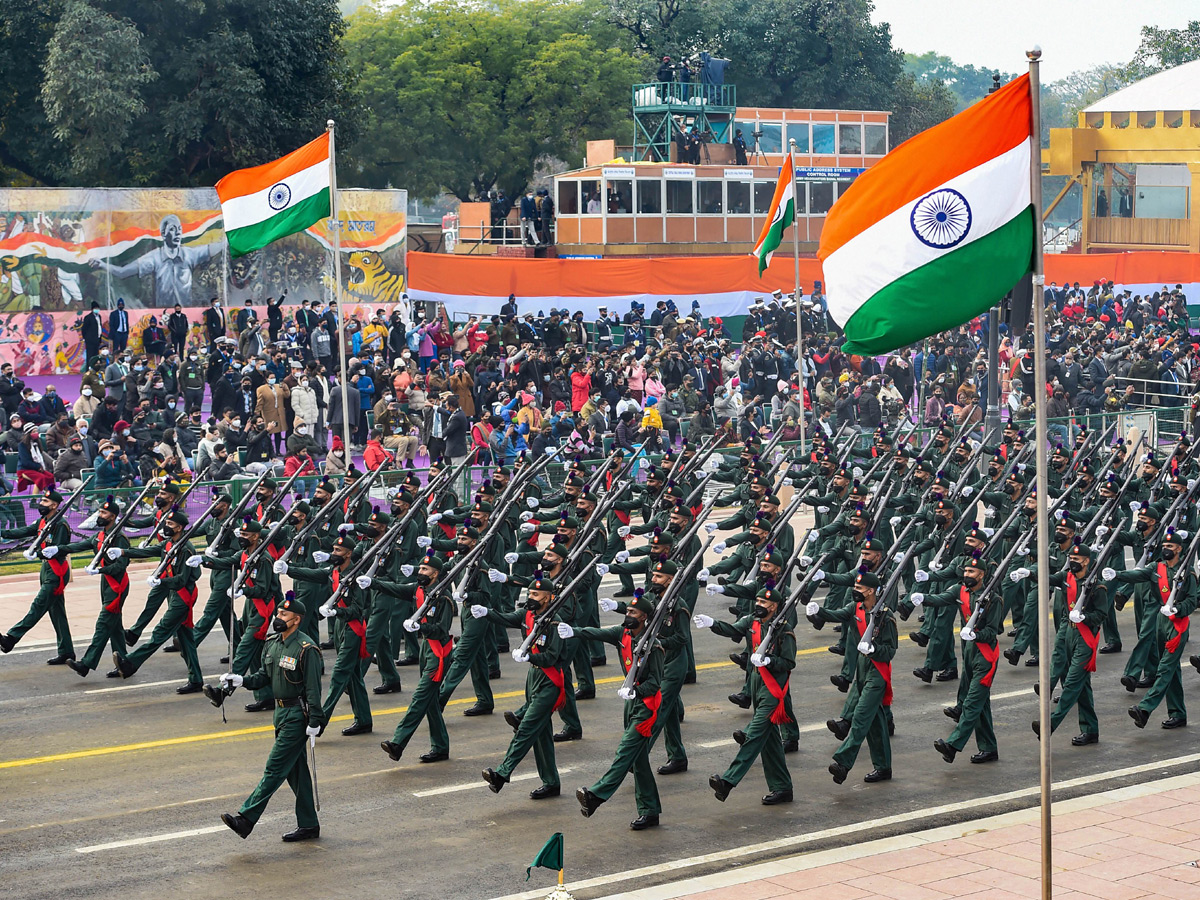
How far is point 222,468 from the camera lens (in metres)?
21.2

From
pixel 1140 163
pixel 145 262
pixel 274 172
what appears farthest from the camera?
pixel 1140 163

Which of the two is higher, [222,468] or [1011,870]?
[222,468]

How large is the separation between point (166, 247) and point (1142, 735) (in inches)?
1011

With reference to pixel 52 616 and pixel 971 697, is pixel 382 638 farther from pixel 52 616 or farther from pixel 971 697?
pixel 971 697

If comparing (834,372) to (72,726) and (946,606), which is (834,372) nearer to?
(946,606)

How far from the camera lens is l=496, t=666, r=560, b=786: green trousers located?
12.6m

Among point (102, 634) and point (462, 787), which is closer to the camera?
point (462, 787)

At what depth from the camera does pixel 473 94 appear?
62469 millimetres

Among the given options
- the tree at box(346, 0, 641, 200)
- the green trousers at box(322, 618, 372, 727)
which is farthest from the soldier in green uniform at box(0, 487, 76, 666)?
the tree at box(346, 0, 641, 200)

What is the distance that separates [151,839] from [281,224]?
1077 cm

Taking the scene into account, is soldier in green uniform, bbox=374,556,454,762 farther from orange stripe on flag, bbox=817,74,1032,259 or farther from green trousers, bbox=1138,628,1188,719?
green trousers, bbox=1138,628,1188,719

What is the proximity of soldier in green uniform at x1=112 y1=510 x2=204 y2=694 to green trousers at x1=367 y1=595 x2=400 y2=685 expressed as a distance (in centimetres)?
175

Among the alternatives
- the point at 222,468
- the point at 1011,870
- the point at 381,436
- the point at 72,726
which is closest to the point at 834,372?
the point at 381,436

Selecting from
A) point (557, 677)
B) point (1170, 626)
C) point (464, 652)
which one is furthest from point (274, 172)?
point (1170, 626)
